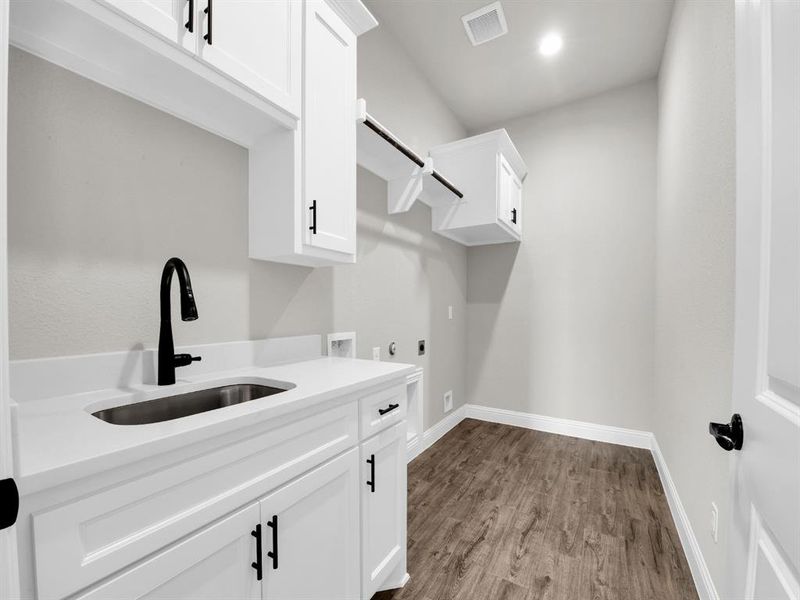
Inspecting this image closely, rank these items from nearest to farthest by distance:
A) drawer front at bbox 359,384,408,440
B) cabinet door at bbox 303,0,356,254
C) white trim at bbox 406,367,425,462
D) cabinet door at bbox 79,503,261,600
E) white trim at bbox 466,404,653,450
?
cabinet door at bbox 79,503,261,600, drawer front at bbox 359,384,408,440, cabinet door at bbox 303,0,356,254, white trim at bbox 406,367,425,462, white trim at bbox 466,404,653,450

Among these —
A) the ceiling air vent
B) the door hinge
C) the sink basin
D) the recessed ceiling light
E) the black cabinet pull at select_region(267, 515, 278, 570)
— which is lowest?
the black cabinet pull at select_region(267, 515, 278, 570)

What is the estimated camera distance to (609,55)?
267 cm

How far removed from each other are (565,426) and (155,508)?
3271 millimetres

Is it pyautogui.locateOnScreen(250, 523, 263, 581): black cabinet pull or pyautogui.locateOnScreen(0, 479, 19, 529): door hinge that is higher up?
pyautogui.locateOnScreen(0, 479, 19, 529): door hinge

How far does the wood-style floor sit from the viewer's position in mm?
1508

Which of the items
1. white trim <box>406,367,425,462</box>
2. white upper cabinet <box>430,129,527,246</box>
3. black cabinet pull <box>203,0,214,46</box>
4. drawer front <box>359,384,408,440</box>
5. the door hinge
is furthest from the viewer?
white upper cabinet <box>430,129,527,246</box>

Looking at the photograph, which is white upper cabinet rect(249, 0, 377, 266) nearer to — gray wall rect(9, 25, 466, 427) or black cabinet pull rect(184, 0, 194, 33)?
gray wall rect(9, 25, 466, 427)

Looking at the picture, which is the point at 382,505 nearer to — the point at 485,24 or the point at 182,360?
the point at 182,360

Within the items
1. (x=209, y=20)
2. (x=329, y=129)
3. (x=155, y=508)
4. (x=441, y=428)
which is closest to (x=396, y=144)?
(x=329, y=129)

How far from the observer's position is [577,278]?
3215 millimetres

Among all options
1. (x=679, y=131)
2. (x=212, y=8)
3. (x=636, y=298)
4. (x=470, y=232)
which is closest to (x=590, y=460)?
(x=636, y=298)

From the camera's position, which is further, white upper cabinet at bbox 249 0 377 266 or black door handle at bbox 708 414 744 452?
white upper cabinet at bbox 249 0 377 266

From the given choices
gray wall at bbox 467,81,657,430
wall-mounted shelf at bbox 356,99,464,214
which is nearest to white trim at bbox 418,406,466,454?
gray wall at bbox 467,81,657,430

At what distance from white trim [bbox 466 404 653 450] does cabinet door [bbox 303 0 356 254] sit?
2.59m
